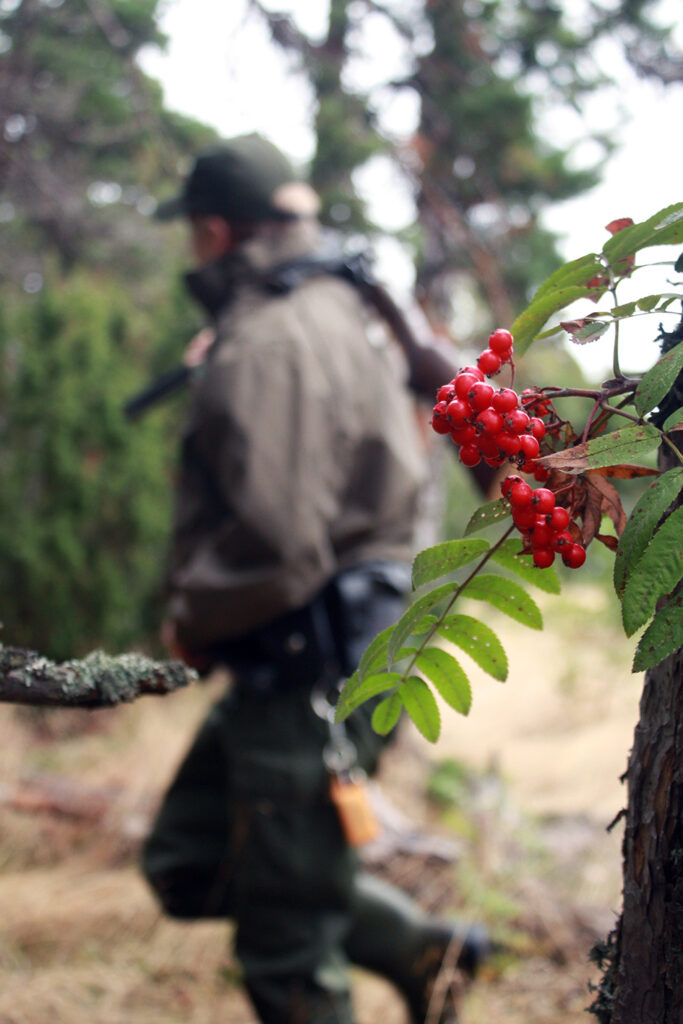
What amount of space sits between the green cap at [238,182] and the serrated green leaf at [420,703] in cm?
200

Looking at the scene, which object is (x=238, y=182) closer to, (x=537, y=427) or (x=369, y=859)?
(x=537, y=427)

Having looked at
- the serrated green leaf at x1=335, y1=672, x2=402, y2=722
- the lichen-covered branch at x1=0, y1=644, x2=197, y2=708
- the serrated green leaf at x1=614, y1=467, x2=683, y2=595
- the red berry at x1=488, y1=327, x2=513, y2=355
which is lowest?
the lichen-covered branch at x1=0, y1=644, x2=197, y2=708

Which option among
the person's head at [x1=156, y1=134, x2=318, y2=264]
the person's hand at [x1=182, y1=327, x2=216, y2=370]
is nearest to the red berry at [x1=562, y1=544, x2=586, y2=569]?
the person's hand at [x1=182, y1=327, x2=216, y2=370]

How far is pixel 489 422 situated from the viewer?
1.96 ft

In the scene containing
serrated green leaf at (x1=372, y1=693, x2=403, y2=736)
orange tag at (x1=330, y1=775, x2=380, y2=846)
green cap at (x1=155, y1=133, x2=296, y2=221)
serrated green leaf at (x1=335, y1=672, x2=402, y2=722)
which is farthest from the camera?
green cap at (x1=155, y1=133, x2=296, y2=221)

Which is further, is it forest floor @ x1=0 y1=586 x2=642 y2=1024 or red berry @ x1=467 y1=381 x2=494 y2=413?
forest floor @ x1=0 y1=586 x2=642 y2=1024

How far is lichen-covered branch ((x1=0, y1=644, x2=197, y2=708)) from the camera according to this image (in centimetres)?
79

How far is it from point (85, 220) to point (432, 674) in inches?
268

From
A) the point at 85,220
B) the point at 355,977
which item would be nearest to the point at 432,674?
the point at 355,977

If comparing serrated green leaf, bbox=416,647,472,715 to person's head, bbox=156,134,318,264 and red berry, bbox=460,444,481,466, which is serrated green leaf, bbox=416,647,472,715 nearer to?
red berry, bbox=460,444,481,466

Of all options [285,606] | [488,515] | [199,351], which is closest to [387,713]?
[488,515]

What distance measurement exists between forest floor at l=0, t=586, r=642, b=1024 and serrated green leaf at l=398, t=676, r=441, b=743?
60.2 inches

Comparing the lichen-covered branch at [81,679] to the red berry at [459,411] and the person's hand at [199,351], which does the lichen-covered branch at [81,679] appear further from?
the person's hand at [199,351]

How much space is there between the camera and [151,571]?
5.19m
